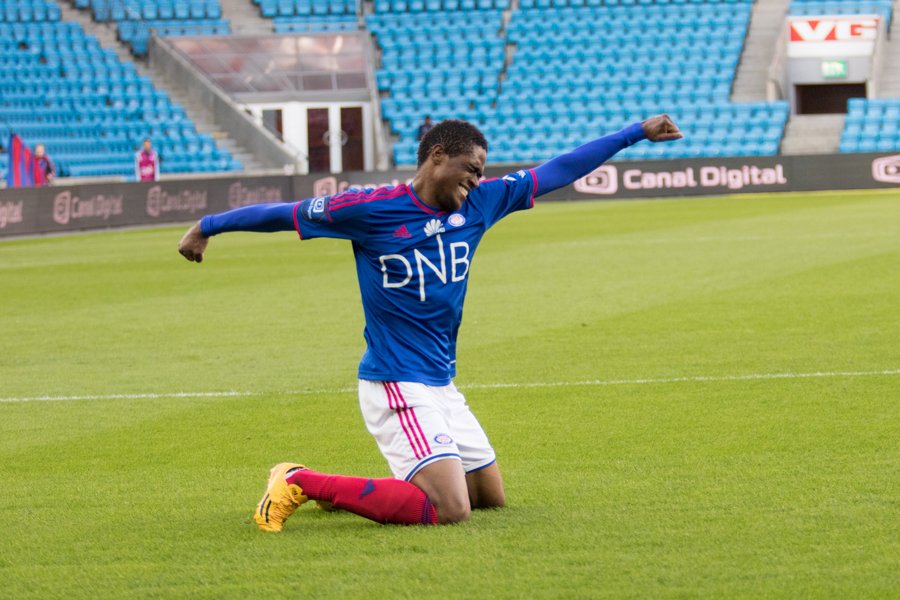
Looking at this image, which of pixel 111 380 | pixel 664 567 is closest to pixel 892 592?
pixel 664 567

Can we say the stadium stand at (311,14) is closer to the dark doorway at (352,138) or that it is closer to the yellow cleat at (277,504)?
the dark doorway at (352,138)

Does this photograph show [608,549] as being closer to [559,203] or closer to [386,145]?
[559,203]

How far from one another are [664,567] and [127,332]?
8.39m

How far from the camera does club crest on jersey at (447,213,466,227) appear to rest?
554 centimetres

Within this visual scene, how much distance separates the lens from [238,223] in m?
5.42

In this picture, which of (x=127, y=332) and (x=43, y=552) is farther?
(x=127, y=332)

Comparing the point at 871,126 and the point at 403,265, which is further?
the point at 871,126

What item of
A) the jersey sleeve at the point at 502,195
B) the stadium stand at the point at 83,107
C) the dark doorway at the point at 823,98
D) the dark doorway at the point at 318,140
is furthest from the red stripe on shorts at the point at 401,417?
the dark doorway at the point at 823,98

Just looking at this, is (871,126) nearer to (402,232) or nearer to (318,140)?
(318,140)

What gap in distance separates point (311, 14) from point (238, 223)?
39.7m

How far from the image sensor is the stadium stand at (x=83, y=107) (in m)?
35.2

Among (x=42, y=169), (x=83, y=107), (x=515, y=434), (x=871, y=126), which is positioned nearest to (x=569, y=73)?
(x=871, y=126)

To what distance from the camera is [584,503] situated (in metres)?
5.62

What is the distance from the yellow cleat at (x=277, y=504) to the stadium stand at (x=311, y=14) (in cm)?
3883
